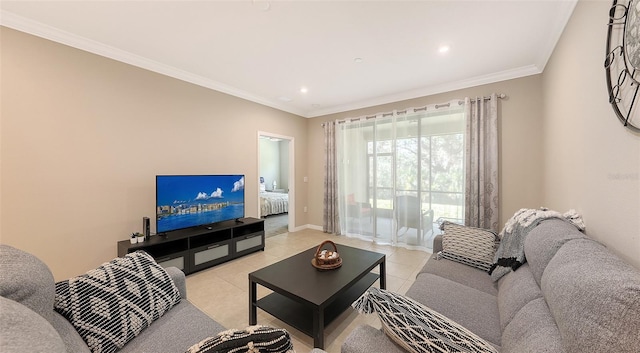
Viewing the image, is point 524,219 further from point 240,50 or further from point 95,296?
point 240,50

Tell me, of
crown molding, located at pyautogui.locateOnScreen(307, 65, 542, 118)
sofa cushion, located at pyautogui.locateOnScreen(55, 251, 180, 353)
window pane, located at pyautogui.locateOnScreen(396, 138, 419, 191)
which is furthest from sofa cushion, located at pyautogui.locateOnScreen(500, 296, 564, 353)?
crown molding, located at pyautogui.locateOnScreen(307, 65, 542, 118)

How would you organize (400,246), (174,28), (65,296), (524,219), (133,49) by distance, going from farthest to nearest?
(400,246)
(133,49)
(174,28)
(524,219)
(65,296)

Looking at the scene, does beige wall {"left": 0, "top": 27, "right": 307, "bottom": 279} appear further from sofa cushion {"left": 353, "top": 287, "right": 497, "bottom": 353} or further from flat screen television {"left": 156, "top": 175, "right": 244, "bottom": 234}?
sofa cushion {"left": 353, "top": 287, "right": 497, "bottom": 353}

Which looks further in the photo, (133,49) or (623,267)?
(133,49)

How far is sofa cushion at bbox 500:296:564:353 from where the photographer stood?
826 millimetres

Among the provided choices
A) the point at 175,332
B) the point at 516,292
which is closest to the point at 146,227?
the point at 175,332

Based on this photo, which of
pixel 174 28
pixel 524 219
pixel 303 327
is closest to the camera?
pixel 303 327

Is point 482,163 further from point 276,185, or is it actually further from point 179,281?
point 276,185

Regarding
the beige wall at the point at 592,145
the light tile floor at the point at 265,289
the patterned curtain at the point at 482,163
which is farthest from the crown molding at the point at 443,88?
the light tile floor at the point at 265,289

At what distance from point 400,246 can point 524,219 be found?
240 centimetres

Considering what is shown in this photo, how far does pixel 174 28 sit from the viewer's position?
2277mm

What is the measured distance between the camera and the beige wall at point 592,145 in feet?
3.80

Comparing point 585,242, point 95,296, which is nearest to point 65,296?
point 95,296

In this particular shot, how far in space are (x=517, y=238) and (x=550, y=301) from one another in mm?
1059
